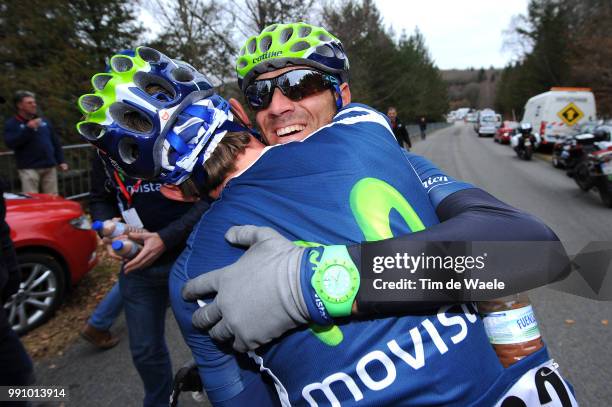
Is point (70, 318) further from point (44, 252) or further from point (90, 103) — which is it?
point (90, 103)

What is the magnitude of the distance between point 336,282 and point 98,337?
11.2 ft

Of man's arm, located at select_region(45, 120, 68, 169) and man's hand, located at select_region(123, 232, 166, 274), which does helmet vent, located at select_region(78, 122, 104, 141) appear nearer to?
man's hand, located at select_region(123, 232, 166, 274)

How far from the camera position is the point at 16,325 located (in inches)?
151

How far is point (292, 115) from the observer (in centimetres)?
180

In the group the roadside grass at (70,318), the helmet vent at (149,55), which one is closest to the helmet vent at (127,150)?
the helmet vent at (149,55)

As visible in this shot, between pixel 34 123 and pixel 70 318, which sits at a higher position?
pixel 34 123

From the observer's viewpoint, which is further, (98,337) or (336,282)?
(98,337)

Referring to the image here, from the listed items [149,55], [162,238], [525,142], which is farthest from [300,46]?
[525,142]

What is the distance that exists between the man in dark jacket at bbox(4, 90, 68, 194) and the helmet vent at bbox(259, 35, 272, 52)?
21.3ft

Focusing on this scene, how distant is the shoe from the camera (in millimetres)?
3537

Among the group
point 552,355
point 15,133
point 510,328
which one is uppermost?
point 15,133

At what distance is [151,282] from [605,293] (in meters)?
2.22

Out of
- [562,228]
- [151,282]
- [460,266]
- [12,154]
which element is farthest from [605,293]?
[12,154]

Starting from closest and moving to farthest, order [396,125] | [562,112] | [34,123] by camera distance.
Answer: [34,123], [396,125], [562,112]
